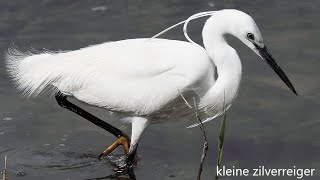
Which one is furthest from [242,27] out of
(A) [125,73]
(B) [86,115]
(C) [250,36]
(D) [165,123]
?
(B) [86,115]

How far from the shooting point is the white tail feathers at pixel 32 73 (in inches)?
291

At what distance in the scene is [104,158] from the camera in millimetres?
7809

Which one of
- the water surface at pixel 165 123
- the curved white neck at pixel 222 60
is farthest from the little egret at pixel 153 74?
the water surface at pixel 165 123

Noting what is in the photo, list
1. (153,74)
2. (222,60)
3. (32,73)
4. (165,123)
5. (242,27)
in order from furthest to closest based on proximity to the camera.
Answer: (165,123) → (32,73) → (153,74) → (222,60) → (242,27)

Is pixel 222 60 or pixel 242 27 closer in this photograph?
pixel 242 27

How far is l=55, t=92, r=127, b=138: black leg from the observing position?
772cm

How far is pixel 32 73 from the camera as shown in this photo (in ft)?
24.6

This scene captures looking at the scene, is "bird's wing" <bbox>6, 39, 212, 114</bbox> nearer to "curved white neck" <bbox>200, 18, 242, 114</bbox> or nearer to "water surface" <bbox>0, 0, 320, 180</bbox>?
"curved white neck" <bbox>200, 18, 242, 114</bbox>

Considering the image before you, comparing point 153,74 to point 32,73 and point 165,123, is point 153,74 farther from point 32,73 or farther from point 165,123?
point 165,123

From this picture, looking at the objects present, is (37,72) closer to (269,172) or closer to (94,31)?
(269,172)

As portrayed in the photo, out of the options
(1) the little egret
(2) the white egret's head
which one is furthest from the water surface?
(2) the white egret's head

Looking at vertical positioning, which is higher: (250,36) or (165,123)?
(250,36)

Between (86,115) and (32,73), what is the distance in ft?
2.24

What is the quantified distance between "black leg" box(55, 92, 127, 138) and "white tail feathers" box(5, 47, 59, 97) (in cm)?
19
